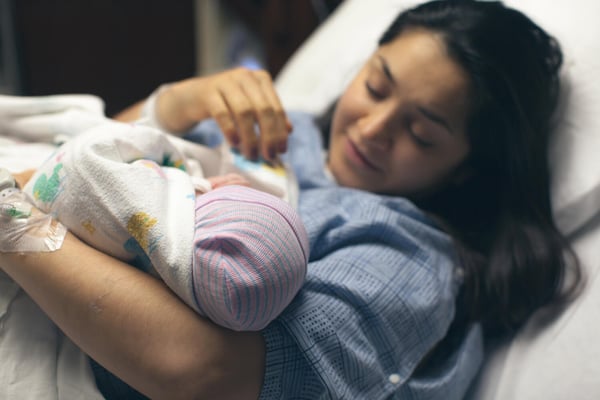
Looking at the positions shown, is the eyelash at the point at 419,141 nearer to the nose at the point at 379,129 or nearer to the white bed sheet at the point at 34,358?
the nose at the point at 379,129

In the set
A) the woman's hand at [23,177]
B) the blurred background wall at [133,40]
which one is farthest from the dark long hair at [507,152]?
the blurred background wall at [133,40]

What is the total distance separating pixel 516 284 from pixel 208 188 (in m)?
0.53

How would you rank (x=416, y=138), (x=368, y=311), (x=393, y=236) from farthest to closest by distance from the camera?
(x=416, y=138), (x=393, y=236), (x=368, y=311)

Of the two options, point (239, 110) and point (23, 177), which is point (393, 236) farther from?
A: point (23, 177)

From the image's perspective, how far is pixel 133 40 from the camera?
201 centimetres

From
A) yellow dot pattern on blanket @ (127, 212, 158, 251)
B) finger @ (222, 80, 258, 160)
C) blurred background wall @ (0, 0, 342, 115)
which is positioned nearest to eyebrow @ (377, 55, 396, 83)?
finger @ (222, 80, 258, 160)

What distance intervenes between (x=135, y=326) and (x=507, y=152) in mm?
700

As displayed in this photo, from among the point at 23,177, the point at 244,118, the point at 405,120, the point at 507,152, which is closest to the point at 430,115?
the point at 405,120

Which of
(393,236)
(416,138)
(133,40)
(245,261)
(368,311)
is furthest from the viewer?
(133,40)

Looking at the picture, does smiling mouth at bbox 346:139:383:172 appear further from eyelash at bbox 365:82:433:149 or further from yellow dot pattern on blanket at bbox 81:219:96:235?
yellow dot pattern on blanket at bbox 81:219:96:235

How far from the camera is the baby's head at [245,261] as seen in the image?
1.71ft

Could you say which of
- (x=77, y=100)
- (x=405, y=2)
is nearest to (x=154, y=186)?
(x=77, y=100)

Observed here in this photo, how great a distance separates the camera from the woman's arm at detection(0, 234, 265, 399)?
0.55 meters

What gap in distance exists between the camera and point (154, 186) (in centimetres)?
58
